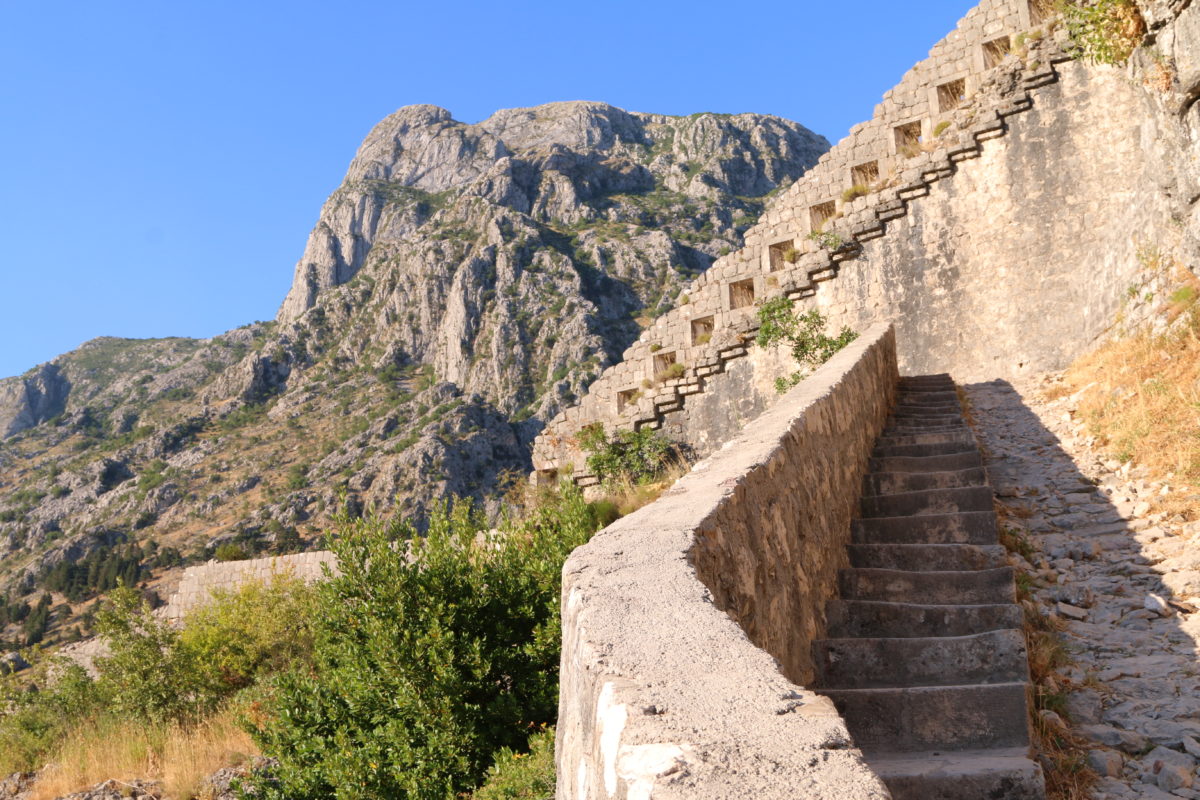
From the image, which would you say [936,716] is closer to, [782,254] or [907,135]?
[782,254]

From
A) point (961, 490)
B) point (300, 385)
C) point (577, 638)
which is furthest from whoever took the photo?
point (300, 385)

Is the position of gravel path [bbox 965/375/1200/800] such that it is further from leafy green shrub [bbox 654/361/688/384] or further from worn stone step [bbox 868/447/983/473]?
leafy green shrub [bbox 654/361/688/384]

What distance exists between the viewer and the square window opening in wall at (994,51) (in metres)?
13.7

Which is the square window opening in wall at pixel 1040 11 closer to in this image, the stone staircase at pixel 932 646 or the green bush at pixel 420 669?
the stone staircase at pixel 932 646

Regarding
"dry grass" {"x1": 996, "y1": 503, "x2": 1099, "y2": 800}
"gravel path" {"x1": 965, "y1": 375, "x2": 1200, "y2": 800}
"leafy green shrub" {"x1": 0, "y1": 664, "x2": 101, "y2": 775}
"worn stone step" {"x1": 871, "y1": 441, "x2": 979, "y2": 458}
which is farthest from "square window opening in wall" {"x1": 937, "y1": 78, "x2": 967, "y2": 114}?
"leafy green shrub" {"x1": 0, "y1": 664, "x2": 101, "y2": 775}

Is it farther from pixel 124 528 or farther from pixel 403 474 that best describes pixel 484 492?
pixel 124 528

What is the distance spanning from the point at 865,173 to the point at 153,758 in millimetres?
12865

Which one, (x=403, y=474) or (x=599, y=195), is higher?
(x=599, y=195)

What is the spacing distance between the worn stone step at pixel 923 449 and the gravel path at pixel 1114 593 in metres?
0.51

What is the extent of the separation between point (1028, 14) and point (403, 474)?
177 feet

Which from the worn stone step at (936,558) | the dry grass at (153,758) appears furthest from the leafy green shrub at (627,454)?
the worn stone step at (936,558)

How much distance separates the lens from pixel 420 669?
6.48m

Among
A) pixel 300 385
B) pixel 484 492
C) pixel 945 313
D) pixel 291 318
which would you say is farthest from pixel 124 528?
pixel 945 313

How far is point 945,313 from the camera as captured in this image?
13.3 metres
